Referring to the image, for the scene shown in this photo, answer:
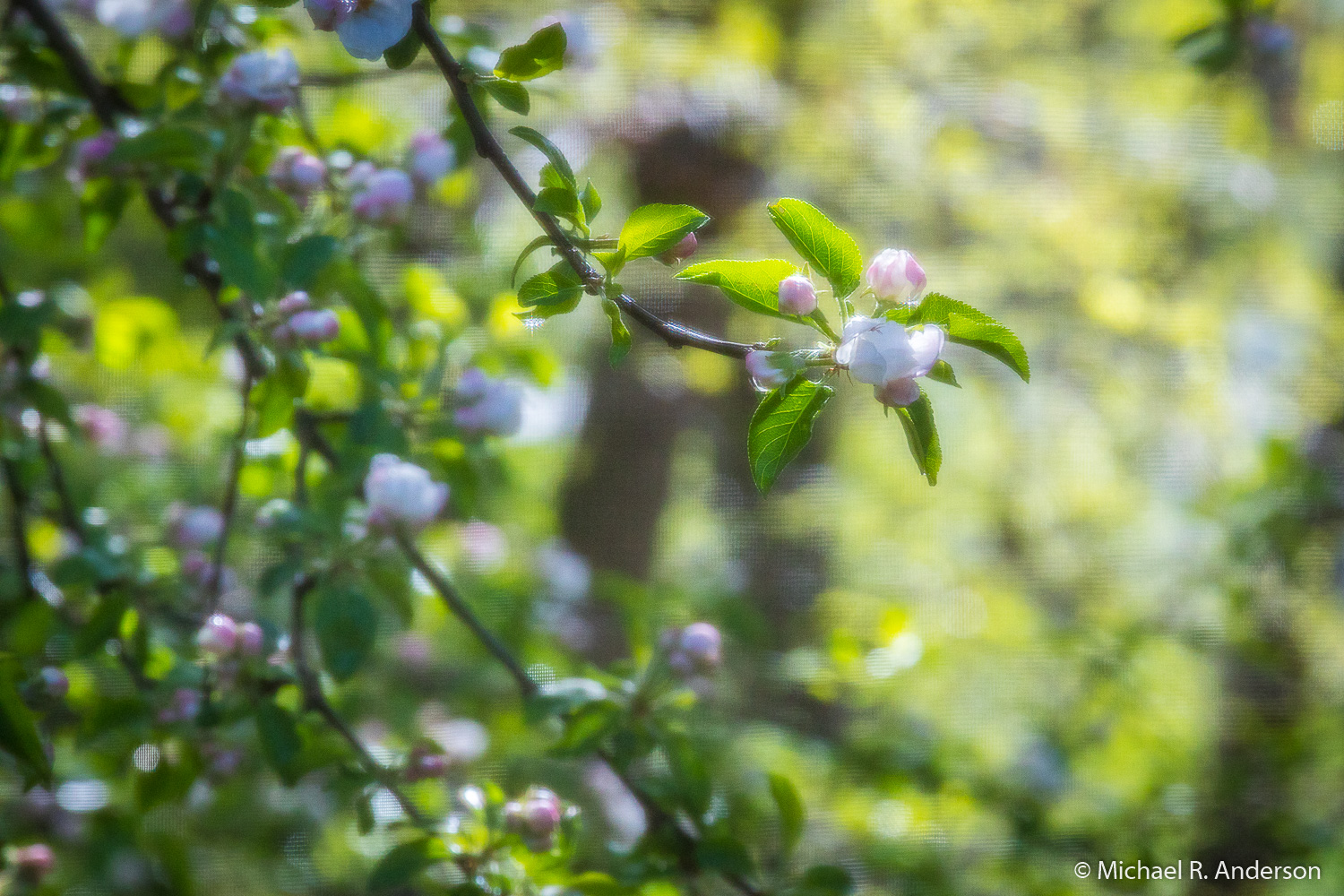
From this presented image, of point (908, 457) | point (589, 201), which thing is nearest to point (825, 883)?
point (589, 201)

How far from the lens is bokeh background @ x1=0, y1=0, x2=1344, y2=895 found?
105 centimetres

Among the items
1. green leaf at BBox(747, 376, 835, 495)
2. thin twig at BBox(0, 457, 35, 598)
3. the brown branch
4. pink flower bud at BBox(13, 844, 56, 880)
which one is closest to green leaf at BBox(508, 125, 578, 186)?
the brown branch

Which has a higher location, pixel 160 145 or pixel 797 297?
pixel 160 145

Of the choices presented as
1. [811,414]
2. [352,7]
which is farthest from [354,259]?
[811,414]

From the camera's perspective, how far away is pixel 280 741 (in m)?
0.61

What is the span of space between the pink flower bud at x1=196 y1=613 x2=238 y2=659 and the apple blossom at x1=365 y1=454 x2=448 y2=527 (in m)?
0.12

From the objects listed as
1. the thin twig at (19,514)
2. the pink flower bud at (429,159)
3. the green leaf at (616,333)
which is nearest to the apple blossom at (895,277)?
the green leaf at (616,333)

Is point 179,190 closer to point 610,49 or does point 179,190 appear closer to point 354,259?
point 354,259

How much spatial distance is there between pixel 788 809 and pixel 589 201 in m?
0.49

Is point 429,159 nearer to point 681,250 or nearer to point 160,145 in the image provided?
point 160,145

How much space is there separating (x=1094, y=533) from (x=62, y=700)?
2088 millimetres

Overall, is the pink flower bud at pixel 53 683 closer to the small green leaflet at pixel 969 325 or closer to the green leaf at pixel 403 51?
the green leaf at pixel 403 51

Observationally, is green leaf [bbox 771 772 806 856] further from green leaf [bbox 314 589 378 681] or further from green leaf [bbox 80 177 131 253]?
green leaf [bbox 80 177 131 253]

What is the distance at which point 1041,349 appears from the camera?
2068 millimetres
